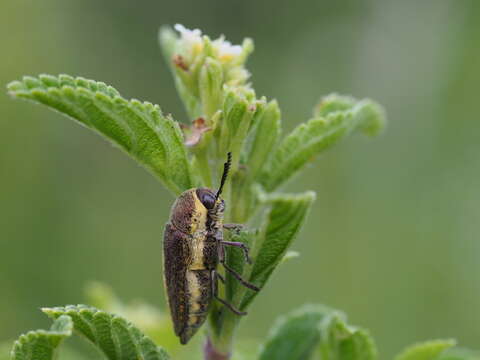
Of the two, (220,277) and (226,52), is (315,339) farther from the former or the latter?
(226,52)

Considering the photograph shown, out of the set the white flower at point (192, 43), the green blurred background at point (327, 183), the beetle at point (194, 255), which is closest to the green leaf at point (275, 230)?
the beetle at point (194, 255)

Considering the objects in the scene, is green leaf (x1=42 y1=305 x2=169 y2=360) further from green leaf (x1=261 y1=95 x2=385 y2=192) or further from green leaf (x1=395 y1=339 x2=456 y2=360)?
green leaf (x1=395 y1=339 x2=456 y2=360)

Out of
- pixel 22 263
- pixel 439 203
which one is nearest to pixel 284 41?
pixel 439 203

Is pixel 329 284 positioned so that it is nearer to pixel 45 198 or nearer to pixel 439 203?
pixel 439 203

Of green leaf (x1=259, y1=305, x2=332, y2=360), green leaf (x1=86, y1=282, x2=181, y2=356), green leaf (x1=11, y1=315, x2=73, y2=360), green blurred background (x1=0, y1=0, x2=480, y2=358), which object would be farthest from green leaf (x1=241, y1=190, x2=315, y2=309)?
green blurred background (x1=0, y1=0, x2=480, y2=358)

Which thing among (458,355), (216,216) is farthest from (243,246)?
(458,355)

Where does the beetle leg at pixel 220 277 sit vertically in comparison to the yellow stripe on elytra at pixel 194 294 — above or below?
above

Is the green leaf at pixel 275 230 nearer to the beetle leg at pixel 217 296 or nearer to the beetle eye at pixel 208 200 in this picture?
the beetle leg at pixel 217 296
